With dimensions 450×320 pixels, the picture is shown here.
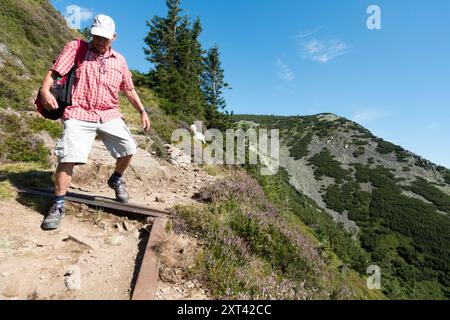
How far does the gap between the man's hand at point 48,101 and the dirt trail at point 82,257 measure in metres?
1.62

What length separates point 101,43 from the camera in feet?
14.0

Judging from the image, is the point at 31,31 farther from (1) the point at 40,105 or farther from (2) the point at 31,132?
(1) the point at 40,105

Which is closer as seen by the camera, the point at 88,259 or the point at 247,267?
the point at 88,259

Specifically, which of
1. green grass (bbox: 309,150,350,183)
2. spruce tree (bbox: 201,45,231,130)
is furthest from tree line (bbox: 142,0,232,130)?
green grass (bbox: 309,150,350,183)

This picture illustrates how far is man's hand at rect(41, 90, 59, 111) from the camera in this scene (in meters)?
3.94

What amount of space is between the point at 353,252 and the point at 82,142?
5547cm

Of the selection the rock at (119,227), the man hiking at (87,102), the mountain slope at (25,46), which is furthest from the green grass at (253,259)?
the mountain slope at (25,46)

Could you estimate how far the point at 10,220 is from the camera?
14.0 feet

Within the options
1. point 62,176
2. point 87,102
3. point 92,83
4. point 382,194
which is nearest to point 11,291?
point 62,176

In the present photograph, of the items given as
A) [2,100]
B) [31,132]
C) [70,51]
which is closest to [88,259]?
[70,51]

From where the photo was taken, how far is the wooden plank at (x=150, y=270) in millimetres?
3039

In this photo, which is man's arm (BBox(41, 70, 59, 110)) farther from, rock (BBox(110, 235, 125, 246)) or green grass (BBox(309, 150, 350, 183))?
green grass (BBox(309, 150, 350, 183))

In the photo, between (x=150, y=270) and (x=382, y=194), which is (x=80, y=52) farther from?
(x=382, y=194)

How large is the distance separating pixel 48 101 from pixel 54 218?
154cm
